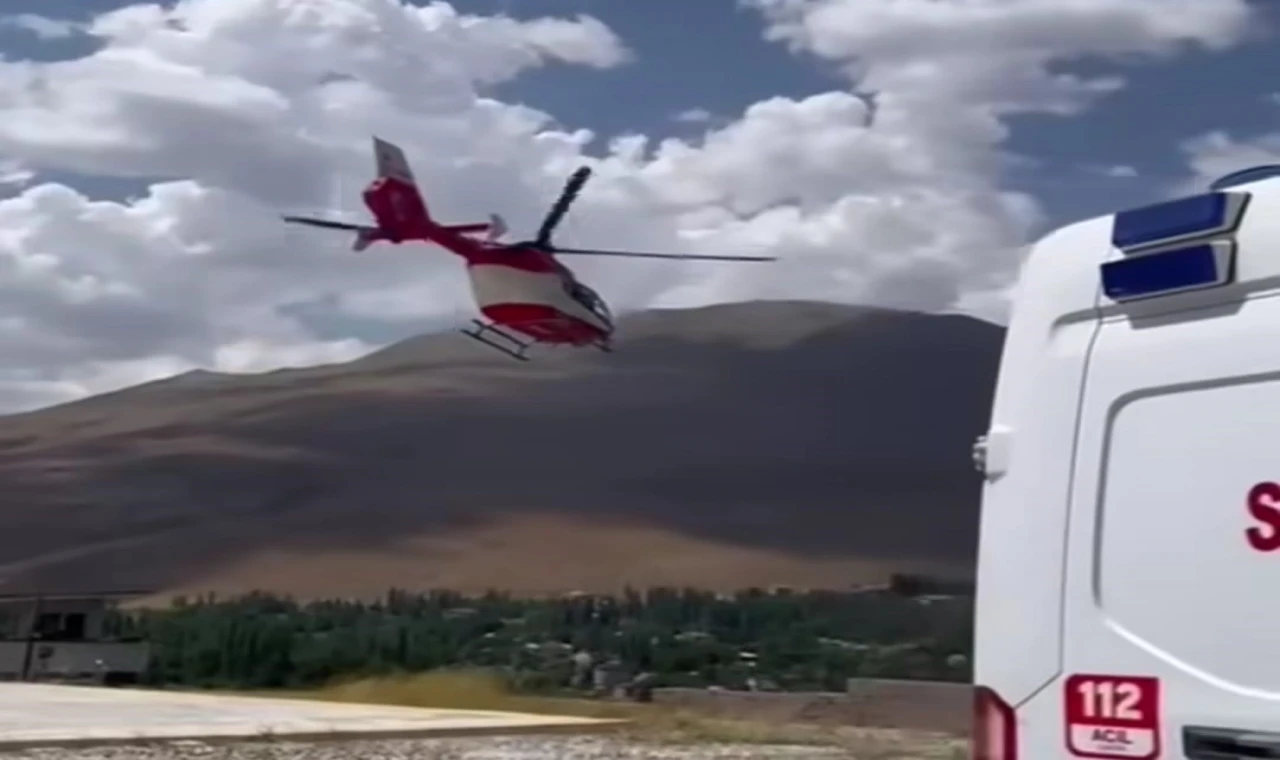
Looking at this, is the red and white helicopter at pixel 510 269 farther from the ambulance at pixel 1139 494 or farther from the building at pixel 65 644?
the ambulance at pixel 1139 494

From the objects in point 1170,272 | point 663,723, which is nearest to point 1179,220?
point 1170,272

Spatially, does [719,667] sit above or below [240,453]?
below

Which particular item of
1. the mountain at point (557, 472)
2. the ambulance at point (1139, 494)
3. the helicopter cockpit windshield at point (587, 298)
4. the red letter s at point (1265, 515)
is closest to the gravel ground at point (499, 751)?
the ambulance at point (1139, 494)

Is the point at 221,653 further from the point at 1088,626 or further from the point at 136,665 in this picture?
the point at 1088,626

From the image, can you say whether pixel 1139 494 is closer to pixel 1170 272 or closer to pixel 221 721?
pixel 1170 272

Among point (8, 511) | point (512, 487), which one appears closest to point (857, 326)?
point (512, 487)
